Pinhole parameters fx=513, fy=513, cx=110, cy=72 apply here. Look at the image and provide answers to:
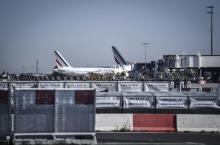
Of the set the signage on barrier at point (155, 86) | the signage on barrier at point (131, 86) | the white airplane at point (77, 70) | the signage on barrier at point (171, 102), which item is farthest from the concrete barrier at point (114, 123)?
the white airplane at point (77, 70)

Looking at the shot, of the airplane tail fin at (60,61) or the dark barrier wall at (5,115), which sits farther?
the airplane tail fin at (60,61)

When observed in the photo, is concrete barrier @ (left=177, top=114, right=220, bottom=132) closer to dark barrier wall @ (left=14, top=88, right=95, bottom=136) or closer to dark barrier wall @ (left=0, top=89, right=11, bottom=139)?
dark barrier wall @ (left=14, top=88, right=95, bottom=136)

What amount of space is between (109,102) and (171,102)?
10.5ft

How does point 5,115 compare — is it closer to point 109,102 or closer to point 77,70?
point 109,102

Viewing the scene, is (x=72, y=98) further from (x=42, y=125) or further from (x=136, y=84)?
(x=136, y=84)

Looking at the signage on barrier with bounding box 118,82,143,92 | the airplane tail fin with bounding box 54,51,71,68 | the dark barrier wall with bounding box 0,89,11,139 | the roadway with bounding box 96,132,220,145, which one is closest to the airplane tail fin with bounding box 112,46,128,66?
the airplane tail fin with bounding box 54,51,71,68

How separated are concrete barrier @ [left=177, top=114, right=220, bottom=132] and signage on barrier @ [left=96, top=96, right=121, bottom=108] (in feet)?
21.6

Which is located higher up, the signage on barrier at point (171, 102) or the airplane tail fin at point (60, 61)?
the airplane tail fin at point (60, 61)

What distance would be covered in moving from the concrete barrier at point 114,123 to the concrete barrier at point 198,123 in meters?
1.99

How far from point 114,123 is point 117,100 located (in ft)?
20.6

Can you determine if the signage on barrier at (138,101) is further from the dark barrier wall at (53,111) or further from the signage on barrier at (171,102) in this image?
the dark barrier wall at (53,111)

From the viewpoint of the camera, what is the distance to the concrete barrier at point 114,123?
2031 centimetres

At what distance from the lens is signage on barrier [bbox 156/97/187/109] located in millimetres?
26062

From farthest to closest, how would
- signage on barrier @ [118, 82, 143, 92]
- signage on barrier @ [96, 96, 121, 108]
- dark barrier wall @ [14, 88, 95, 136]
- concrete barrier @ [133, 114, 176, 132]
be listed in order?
1. signage on barrier @ [118, 82, 143, 92]
2. signage on barrier @ [96, 96, 121, 108]
3. concrete barrier @ [133, 114, 176, 132]
4. dark barrier wall @ [14, 88, 95, 136]
